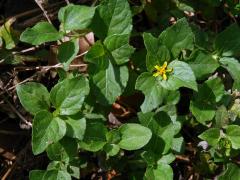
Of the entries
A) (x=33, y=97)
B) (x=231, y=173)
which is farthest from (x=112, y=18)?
(x=231, y=173)

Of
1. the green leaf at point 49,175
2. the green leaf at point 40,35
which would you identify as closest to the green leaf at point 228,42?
the green leaf at point 40,35

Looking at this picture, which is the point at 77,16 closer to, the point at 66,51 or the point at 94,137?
the point at 66,51

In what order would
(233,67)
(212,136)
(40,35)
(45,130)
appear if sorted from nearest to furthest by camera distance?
1. (45,130)
2. (40,35)
3. (212,136)
4. (233,67)

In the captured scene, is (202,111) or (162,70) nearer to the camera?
(162,70)

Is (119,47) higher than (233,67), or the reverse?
(119,47)

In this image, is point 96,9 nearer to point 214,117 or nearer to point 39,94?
point 39,94

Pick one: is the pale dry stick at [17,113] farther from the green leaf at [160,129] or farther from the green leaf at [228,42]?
the green leaf at [228,42]

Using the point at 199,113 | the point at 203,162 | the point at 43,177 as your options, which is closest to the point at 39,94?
the point at 43,177
